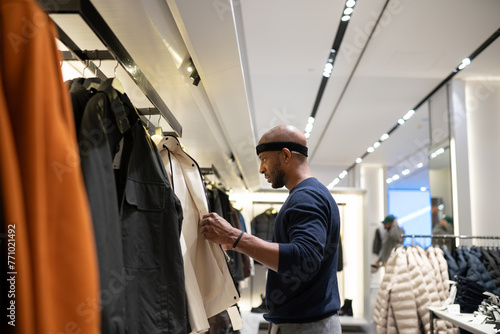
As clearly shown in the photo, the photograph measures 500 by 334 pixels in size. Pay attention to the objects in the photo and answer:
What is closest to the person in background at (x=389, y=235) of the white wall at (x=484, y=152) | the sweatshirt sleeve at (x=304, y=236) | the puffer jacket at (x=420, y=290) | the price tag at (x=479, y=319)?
the white wall at (x=484, y=152)

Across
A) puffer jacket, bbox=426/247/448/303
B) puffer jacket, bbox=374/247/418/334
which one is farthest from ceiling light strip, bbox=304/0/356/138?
puffer jacket, bbox=426/247/448/303

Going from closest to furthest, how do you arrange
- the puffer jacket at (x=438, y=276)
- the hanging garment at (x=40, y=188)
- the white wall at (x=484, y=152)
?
the hanging garment at (x=40, y=188), the puffer jacket at (x=438, y=276), the white wall at (x=484, y=152)

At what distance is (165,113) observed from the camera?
6.85 feet

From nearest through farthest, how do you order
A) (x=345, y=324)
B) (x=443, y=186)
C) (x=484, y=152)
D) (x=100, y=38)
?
(x=100, y=38) → (x=484, y=152) → (x=443, y=186) → (x=345, y=324)

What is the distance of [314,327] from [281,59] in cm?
449

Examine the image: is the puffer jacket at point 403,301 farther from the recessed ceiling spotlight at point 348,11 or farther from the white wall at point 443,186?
the recessed ceiling spotlight at point 348,11

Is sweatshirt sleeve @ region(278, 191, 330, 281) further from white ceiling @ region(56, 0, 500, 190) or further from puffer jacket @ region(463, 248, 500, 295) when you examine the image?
puffer jacket @ region(463, 248, 500, 295)

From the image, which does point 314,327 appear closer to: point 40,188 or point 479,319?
point 40,188

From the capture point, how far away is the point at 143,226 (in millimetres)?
1438

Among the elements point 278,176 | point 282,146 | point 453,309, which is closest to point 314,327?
point 278,176

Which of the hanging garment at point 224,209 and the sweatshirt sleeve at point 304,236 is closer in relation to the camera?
the sweatshirt sleeve at point 304,236

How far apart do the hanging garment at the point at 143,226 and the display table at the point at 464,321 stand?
2.28 metres

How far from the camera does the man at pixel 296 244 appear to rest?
188cm

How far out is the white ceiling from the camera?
8.53 ft
